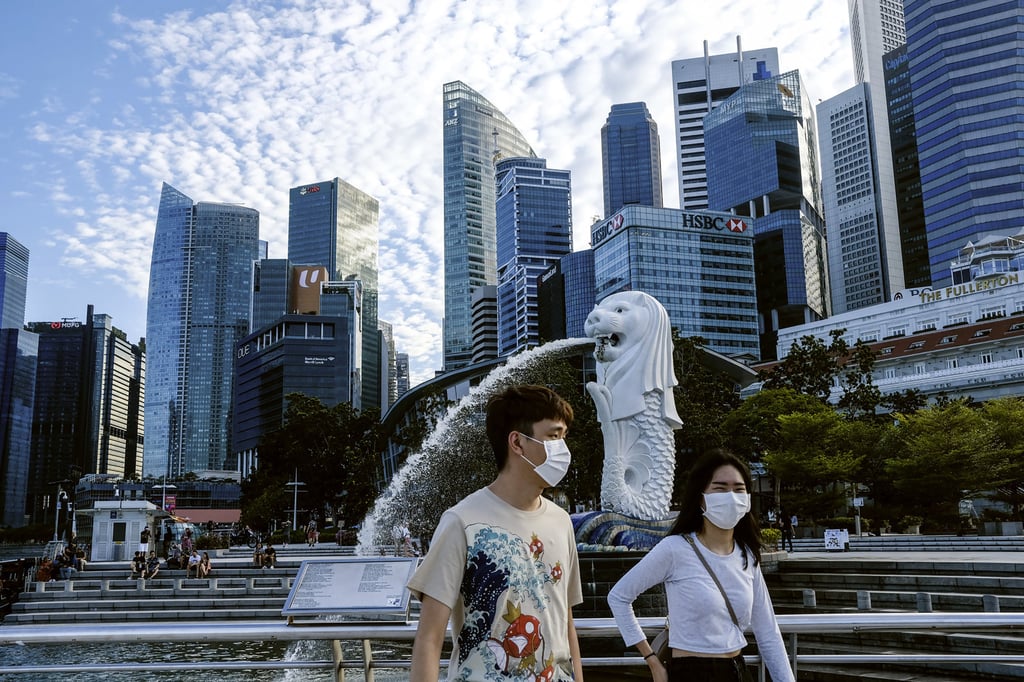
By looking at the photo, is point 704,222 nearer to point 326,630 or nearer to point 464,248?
point 464,248

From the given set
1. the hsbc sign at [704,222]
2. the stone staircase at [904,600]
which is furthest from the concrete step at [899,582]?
the hsbc sign at [704,222]

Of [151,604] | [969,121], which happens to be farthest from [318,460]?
[969,121]

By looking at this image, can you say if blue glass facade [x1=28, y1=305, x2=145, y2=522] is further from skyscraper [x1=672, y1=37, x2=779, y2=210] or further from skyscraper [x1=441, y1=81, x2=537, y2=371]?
skyscraper [x1=672, y1=37, x2=779, y2=210]

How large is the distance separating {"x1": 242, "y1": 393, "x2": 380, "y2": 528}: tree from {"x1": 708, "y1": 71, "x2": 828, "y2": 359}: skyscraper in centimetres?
7786

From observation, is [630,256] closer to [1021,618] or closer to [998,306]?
[998,306]

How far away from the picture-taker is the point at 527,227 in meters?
159

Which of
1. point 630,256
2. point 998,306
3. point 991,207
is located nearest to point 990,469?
point 998,306

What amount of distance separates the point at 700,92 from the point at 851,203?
4673 centimetres

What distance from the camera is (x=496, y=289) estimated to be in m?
163

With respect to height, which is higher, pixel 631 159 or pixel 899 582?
pixel 631 159

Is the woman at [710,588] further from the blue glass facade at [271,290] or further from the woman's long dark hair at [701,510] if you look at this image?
the blue glass facade at [271,290]

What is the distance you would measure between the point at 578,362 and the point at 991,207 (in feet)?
240

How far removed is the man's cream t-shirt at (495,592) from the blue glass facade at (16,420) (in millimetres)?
157274

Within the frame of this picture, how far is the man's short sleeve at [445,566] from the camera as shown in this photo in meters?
2.67
